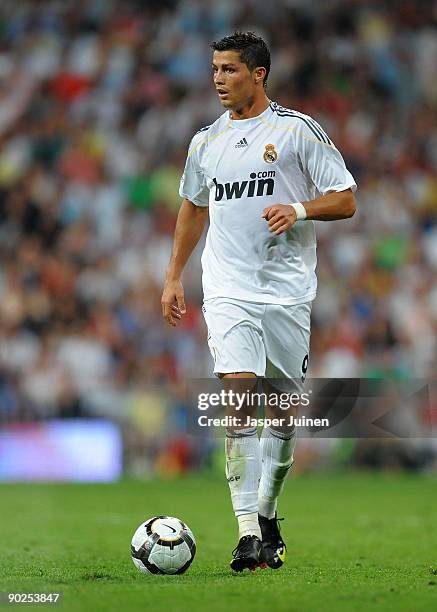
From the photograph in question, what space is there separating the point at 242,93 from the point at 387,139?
12.0 m

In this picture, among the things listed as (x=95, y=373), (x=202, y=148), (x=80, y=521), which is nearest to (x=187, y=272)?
(x=95, y=373)

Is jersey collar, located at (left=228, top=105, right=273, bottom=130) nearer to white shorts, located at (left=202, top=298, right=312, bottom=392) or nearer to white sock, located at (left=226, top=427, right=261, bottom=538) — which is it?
white shorts, located at (left=202, top=298, right=312, bottom=392)

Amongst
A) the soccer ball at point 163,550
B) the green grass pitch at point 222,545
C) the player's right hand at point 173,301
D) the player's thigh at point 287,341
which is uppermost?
the player's right hand at point 173,301

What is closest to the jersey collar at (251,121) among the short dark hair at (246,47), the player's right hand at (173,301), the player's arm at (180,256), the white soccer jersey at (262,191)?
the white soccer jersey at (262,191)

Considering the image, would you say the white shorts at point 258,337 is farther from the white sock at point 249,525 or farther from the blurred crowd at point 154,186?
the blurred crowd at point 154,186

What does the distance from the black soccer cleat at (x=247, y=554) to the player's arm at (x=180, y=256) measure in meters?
1.21

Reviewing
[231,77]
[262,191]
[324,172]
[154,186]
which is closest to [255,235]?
[262,191]

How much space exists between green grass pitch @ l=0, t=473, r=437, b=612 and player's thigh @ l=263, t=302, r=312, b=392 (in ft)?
3.27

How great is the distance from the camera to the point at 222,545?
7809 millimetres

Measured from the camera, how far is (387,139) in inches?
706

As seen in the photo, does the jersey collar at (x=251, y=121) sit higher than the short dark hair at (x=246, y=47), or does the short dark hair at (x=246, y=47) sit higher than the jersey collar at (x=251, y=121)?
the short dark hair at (x=246, y=47)

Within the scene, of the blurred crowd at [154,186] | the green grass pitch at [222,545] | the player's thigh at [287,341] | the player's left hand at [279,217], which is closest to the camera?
the green grass pitch at [222,545]

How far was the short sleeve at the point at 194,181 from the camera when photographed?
6453 mm

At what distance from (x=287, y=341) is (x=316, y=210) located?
73cm
